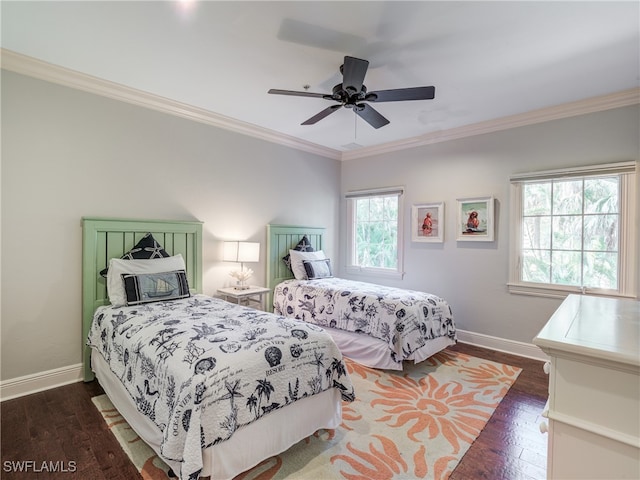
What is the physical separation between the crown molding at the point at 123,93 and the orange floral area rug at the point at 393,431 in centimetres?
268

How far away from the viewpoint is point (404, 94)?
236cm

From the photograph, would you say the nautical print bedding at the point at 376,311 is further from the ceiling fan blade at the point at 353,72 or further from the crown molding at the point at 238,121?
the crown molding at the point at 238,121

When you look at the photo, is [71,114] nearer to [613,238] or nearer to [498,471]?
[498,471]

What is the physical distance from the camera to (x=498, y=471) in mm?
1831

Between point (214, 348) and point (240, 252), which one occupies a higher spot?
point (240, 252)

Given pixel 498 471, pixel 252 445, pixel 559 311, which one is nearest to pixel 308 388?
pixel 252 445

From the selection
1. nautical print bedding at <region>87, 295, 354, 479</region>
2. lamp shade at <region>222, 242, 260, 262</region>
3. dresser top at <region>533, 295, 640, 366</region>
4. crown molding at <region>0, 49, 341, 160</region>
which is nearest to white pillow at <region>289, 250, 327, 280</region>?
lamp shade at <region>222, 242, 260, 262</region>

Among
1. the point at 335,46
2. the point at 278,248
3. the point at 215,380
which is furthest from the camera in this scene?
the point at 278,248

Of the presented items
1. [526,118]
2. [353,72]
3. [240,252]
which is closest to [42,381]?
[240,252]

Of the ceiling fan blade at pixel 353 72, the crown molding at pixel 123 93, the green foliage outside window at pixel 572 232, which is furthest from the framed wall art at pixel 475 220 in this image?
the crown molding at pixel 123 93

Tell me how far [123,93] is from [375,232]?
3.66 meters

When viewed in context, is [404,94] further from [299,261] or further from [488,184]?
[299,261]

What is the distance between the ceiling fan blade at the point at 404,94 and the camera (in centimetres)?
229

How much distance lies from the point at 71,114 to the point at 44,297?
5.24 feet
